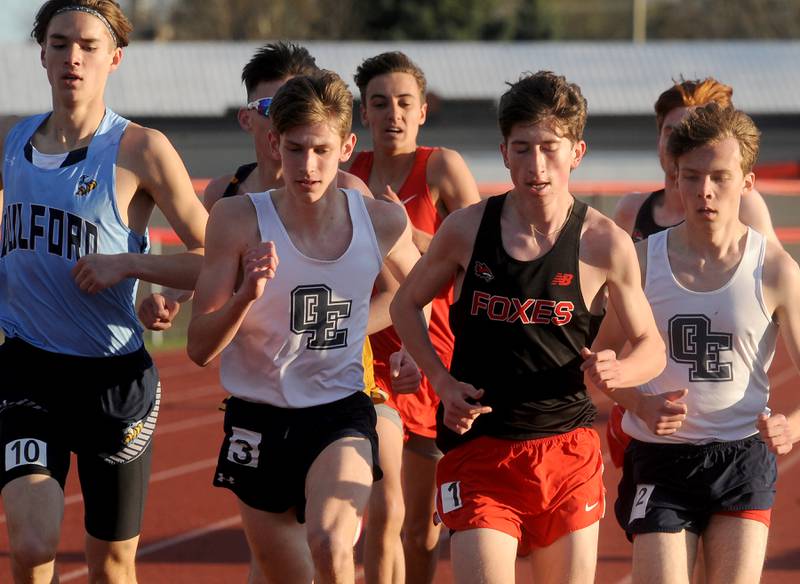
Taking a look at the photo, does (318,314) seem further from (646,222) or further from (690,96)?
(690,96)

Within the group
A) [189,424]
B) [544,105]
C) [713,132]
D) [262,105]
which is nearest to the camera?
[544,105]

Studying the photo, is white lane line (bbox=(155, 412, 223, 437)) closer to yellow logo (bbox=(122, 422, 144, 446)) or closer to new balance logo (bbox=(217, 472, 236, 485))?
yellow logo (bbox=(122, 422, 144, 446))

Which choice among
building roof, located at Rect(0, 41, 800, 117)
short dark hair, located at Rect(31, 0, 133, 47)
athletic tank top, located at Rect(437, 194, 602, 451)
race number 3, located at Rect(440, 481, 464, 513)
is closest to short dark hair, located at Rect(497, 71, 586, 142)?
athletic tank top, located at Rect(437, 194, 602, 451)

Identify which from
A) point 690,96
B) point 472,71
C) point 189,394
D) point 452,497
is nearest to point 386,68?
point 690,96

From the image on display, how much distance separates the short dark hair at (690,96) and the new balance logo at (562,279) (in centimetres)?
160

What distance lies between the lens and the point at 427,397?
5844 millimetres

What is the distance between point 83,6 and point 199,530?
155 inches

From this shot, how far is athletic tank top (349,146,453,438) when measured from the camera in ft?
18.9

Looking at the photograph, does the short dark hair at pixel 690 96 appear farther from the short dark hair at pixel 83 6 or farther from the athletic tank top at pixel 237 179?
the short dark hair at pixel 83 6

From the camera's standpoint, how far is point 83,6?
15.8ft

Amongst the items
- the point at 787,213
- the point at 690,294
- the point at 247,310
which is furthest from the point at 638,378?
the point at 787,213

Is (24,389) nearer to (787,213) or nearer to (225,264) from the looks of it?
(225,264)

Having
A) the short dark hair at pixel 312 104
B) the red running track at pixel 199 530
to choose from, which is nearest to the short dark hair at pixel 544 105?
the short dark hair at pixel 312 104

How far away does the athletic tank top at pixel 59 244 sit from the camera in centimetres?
461
